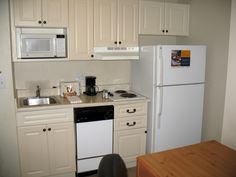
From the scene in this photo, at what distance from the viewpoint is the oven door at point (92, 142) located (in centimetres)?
279

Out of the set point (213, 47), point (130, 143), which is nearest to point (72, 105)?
point (130, 143)

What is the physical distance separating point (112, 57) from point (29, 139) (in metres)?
1.40

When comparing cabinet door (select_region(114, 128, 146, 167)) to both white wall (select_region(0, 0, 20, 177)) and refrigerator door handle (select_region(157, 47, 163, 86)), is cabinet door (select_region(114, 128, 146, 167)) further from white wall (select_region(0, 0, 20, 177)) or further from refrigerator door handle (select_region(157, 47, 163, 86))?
white wall (select_region(0, 0, 20, 177))

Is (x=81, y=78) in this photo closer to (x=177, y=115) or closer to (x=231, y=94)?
(x=177, y=115)

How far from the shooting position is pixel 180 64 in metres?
2.95

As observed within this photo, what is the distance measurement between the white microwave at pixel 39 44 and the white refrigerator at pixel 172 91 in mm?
1097

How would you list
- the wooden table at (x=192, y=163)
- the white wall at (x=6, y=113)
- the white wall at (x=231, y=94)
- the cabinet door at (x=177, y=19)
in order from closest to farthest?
the wooden table at (x=192, y=163) → the white wall at (x=231, y=94) → the white wall at (x=6, y=113) → the cabinet door at (x=177, y=19)

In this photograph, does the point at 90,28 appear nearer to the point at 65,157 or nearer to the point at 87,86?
the point at 87,86

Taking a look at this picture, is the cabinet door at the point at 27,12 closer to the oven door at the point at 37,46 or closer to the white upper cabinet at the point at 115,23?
the oven door at the point at 37,46

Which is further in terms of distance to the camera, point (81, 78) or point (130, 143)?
point (81, 78)

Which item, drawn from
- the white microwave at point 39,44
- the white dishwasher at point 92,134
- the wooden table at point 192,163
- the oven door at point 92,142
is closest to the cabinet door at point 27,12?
the white microwave at point 39,44

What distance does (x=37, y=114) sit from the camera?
2631 millimetres

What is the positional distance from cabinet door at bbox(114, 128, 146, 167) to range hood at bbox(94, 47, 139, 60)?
0.97 metres

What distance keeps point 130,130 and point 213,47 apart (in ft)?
5.10
